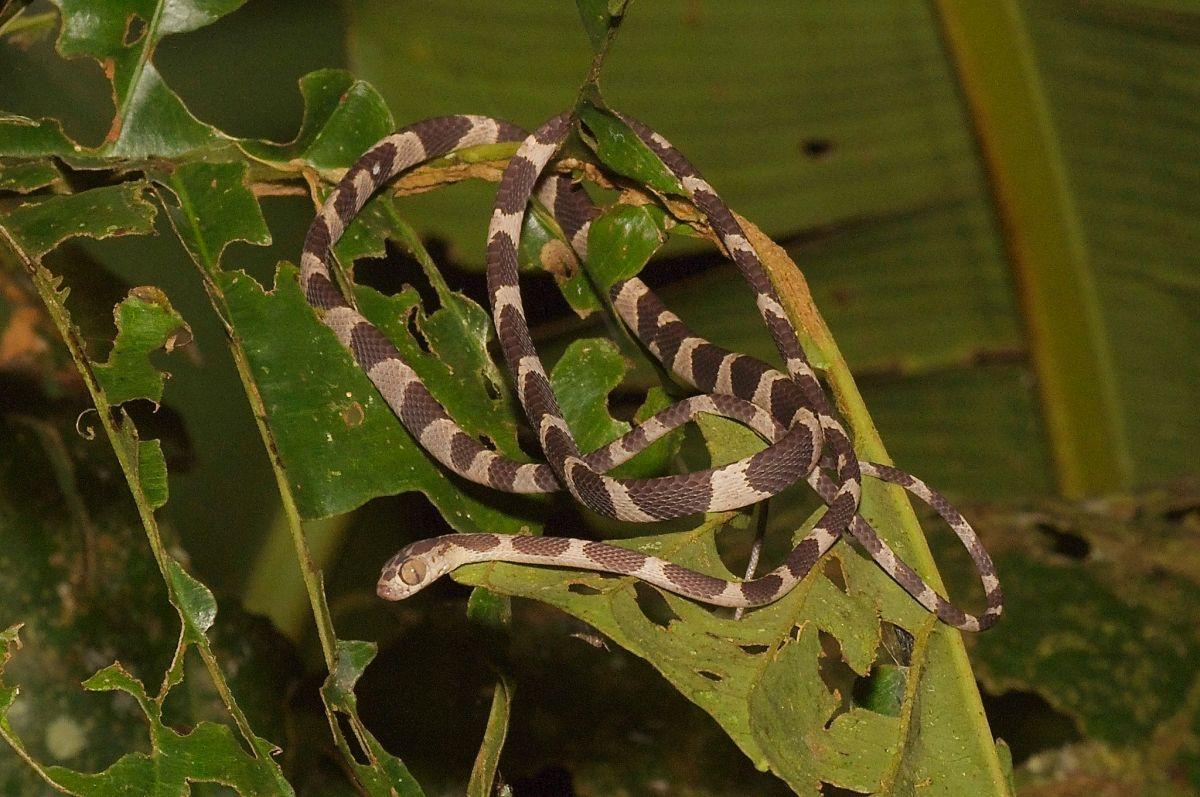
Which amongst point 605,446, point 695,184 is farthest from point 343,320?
point 695,184

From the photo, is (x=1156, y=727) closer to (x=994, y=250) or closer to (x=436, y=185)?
(x=994, y=250)

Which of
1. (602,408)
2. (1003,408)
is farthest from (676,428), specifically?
(1003,408)

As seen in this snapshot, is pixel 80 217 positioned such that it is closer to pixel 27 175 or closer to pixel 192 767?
pixel 27 175

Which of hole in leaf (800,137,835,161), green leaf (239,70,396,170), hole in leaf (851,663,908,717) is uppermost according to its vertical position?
green leaf (239,70,396,170)

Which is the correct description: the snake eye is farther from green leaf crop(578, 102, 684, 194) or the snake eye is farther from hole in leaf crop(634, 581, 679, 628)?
hole in leaf crop(634, 581, 679, 628)

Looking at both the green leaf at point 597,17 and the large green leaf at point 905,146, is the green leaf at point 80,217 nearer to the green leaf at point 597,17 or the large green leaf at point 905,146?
the green leaf at point 597,17

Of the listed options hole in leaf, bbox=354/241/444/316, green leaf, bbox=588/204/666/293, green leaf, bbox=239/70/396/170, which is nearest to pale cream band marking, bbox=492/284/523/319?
green leaf, bbox=588/204/666/293

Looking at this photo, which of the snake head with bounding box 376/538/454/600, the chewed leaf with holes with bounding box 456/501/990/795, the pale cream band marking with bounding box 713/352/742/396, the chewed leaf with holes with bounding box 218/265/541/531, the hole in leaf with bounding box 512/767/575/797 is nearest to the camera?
the chewed leaf with holes with bounding box 456/501/990/795

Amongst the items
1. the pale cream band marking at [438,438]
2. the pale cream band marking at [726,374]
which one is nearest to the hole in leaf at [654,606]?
the pale cream band marking at [726,374]
